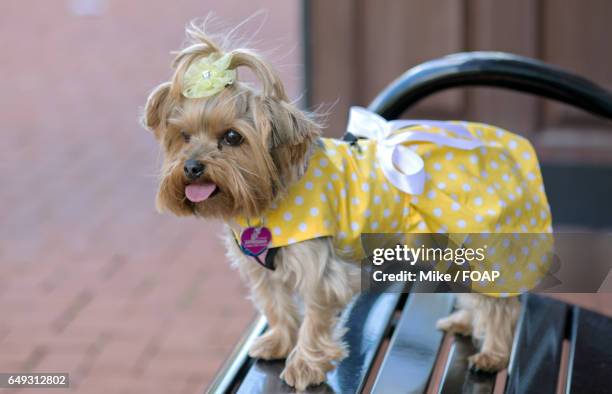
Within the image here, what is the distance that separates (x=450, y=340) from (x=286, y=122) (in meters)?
0.65

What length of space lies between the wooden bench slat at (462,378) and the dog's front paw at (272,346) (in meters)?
0.35

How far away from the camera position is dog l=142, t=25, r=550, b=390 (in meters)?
1.82

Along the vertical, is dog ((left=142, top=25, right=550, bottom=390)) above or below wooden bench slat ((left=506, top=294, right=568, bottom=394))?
above

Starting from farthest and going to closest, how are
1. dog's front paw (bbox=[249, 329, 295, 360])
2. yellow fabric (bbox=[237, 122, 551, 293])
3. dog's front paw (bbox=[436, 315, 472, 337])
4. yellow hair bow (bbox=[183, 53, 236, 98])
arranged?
dog's front paw (bbox=[436, 315, 472, 337]), dog's front paw (bbox=[249, 329, 295, 360]), yellow fabric (bbox=[237, 122, 551, 293]), yellow hair bow (bbox=[183, 53, 236, 98])

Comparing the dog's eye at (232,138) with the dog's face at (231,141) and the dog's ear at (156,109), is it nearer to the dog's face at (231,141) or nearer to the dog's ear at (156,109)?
the dog's face at (231,141)

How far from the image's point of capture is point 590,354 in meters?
1.94

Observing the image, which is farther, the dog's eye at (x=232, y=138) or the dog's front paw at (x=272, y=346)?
the dog's front paw at (x=272, y=346)

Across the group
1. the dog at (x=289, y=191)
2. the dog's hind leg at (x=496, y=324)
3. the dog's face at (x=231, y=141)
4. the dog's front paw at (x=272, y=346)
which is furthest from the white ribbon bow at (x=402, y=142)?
the dog's front paw at (x=272, y=346)

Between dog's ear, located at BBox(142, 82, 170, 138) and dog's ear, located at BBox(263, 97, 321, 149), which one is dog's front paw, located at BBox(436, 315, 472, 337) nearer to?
dog's ear, located at BBox(263, 97, 321, 149)

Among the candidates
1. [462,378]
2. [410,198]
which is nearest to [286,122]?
[410,198]

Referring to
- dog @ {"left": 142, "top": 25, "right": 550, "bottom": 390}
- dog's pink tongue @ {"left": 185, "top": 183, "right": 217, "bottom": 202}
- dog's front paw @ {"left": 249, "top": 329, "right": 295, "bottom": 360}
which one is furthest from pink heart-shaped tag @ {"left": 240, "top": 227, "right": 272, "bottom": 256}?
dog's front paw @ {"left": 249, "top": 329, "right": 295, "bottom": 360}

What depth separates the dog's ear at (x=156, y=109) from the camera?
186 centimetres

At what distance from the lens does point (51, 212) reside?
197 inches

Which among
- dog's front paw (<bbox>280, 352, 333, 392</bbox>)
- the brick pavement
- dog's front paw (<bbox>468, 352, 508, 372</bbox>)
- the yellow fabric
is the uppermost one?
the yellow fabric
